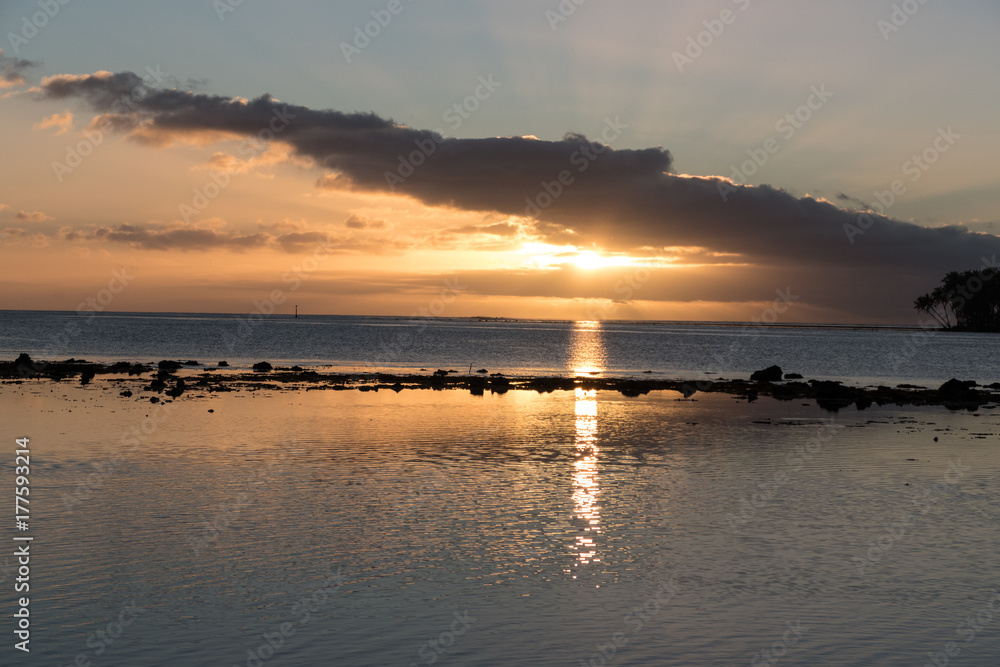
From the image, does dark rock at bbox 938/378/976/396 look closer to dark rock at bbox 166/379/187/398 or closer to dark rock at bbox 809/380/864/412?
dark rock at bbox 809/380/864/412

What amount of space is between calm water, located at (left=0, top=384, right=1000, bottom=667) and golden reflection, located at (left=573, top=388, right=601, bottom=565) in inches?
6.0

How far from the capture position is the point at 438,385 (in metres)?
67.5

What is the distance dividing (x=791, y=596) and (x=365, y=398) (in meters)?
43.1

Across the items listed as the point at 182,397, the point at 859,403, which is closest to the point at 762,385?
the point at 859,403

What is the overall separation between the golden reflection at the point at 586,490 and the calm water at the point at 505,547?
0.15m

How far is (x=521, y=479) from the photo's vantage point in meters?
27.9

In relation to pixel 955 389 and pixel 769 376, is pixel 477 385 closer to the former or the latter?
pixel 769 376

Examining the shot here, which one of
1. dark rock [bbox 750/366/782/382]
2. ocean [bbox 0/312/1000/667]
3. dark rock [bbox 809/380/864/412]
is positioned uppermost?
dark rock [bbox 750/366/782/382]

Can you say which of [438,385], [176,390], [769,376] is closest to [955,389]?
[769,376]

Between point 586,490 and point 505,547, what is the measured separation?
734cm

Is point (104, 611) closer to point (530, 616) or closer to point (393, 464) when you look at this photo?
point (530, 616)

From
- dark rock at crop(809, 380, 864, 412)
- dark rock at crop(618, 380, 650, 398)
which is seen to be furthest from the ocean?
dark rock at crop(618, 380, 650, 398)

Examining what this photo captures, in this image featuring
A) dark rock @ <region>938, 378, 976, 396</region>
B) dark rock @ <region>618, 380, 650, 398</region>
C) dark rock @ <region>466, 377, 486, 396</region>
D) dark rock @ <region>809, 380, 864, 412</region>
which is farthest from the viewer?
dark rock @ <region>618, 380, 650, 398</region>

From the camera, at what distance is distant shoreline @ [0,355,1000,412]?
192 feet
